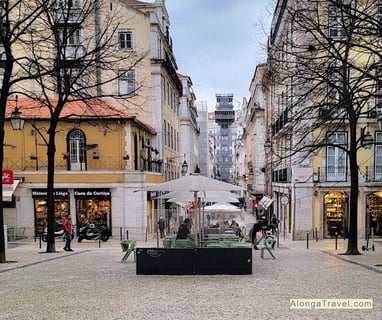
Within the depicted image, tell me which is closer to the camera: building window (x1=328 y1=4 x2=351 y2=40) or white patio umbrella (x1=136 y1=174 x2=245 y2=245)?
white patio umbrella (x1=136 y1=174 x2=245 y2=245)

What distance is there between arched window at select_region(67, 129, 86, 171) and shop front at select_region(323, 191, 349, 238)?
1577 cm

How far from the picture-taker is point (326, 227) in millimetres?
26219

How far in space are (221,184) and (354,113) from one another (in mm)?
7135

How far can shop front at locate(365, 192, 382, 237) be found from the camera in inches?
1018

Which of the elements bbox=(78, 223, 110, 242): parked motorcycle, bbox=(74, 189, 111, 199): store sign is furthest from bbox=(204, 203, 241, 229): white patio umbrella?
bbox=(74, 189, 111, 199): store sign

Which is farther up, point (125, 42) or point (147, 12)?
point (147, 12)

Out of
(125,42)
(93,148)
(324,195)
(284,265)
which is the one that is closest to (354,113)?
(284,265)

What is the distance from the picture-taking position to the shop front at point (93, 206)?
995 inches

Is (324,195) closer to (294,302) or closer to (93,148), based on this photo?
(93,148)

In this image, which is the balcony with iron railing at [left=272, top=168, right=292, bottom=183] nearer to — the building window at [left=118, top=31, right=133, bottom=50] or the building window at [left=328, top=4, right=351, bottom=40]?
the building window at [left=328, top=4, right=351, bottom=40]

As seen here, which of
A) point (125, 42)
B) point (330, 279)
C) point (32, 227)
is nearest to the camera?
point (330, 279)

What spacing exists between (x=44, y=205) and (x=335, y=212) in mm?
18508

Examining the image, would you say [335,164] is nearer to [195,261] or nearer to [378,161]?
[378,161]

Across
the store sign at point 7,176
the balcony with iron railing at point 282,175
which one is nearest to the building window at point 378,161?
the balcony with iron railing at point 282,175
